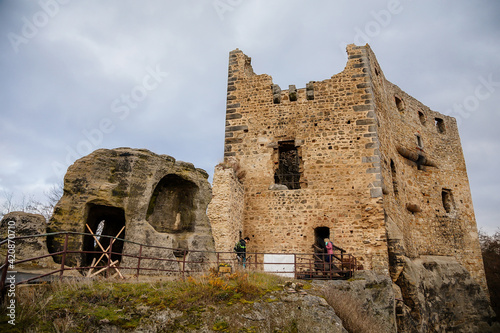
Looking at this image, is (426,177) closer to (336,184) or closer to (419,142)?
(419,142)

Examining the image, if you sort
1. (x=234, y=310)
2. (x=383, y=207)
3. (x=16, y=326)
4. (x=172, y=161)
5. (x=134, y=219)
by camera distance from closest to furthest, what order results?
(x=16, y=326)
(x=234, y=310)
(x=134, y=219)
(x=172, y=161)
(x=383, y=207)

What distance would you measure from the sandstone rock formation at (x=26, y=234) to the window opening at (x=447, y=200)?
706 inches

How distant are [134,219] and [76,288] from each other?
2.90 metres

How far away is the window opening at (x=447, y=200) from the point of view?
1839 centimetres

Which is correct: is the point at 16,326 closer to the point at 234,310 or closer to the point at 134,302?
the point at 134,302

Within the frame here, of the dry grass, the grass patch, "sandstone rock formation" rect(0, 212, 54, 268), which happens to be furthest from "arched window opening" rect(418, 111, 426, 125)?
"sandstone rock formation" rect(0, 212, 54, 268)

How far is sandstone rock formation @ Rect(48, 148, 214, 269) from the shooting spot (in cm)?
838

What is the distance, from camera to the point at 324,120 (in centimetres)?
1334

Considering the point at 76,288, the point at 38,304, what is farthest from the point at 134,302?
the point at 38,304

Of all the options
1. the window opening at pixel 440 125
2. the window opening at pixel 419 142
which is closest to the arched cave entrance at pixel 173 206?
the window opening at pixel 419 142

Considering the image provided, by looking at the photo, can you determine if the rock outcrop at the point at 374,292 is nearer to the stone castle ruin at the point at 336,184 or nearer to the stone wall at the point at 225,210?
the stone castle ruin at the point at 336,184

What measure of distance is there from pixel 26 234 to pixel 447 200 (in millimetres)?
18600

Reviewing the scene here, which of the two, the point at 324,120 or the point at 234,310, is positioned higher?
the point at 324,120

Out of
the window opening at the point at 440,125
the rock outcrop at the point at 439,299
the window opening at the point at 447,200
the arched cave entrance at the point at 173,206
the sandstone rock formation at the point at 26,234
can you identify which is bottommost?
the rock outcrop at the point at 439,299
